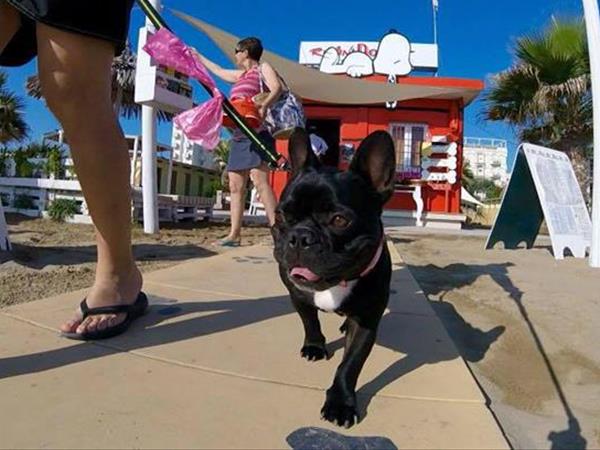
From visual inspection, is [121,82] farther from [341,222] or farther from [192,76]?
[341,222]

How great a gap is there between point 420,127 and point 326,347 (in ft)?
33.0

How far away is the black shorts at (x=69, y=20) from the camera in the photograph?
1524 millimetres

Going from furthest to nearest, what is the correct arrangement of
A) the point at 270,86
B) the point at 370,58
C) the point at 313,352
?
the point at 370,58 → the point at 270,86 → the point at 313,352

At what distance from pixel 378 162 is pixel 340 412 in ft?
2.50

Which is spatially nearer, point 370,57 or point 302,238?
point 302,238

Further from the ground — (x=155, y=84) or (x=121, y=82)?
(x=121, y=82)

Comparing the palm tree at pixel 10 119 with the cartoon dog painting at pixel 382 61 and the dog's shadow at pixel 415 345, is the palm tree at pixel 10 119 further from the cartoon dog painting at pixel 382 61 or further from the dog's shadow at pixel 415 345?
the dog's shadow at pixel 415 345

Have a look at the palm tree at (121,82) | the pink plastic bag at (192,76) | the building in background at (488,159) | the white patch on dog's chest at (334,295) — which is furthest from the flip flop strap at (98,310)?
the building in background at (488,159)

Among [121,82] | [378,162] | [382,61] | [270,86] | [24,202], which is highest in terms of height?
[121,82]

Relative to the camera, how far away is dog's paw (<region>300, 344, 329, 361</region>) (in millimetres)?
1840

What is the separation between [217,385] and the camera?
155 centimetres

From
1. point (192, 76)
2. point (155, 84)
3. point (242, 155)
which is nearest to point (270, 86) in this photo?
point (242, 155)

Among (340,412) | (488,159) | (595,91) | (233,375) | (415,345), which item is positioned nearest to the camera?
(340,412)

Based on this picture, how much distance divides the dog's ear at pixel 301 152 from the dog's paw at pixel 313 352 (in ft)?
1.98
